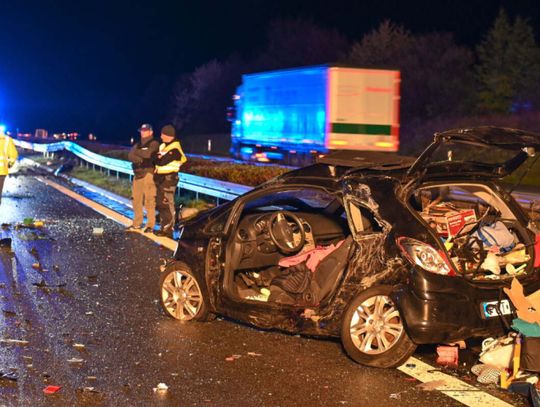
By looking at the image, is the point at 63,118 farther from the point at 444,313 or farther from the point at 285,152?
the point at 444,313

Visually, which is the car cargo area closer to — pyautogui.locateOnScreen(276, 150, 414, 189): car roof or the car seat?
pyautogui.locateOnScreen(276, 150, 414, 189): car roof

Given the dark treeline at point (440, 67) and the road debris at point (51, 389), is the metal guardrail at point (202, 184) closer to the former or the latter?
the road debris at point (51, 389)

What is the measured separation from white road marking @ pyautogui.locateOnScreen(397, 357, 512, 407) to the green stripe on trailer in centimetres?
2357

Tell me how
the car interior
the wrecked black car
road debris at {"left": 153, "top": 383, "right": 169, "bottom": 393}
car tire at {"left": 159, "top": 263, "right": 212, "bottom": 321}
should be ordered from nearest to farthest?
road debris at {"left": 153, "top": 383, "right": 169, "bottom": 393} → the wrecked black car → the car interior → car tire at {"left": 159, "top": 263, "right": 212, "bottom": 321}

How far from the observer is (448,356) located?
684cm

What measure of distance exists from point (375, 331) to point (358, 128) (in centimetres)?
2395

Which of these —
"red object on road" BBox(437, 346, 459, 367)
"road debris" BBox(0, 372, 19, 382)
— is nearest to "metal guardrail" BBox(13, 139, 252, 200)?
"red object on road" BBox(437, 346, 459, 367)

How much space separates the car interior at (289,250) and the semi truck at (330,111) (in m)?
21.2

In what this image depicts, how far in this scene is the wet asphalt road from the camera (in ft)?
19.8

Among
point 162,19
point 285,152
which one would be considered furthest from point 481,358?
point 162,19

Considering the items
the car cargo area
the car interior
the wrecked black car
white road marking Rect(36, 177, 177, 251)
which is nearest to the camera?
the wrecked black car

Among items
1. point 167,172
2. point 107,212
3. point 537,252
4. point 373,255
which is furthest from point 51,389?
point 107,212

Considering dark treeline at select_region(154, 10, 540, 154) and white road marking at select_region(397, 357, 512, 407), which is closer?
white road marking at select_region(397, 357, 512, 407)

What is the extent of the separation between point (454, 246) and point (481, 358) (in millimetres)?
1009
